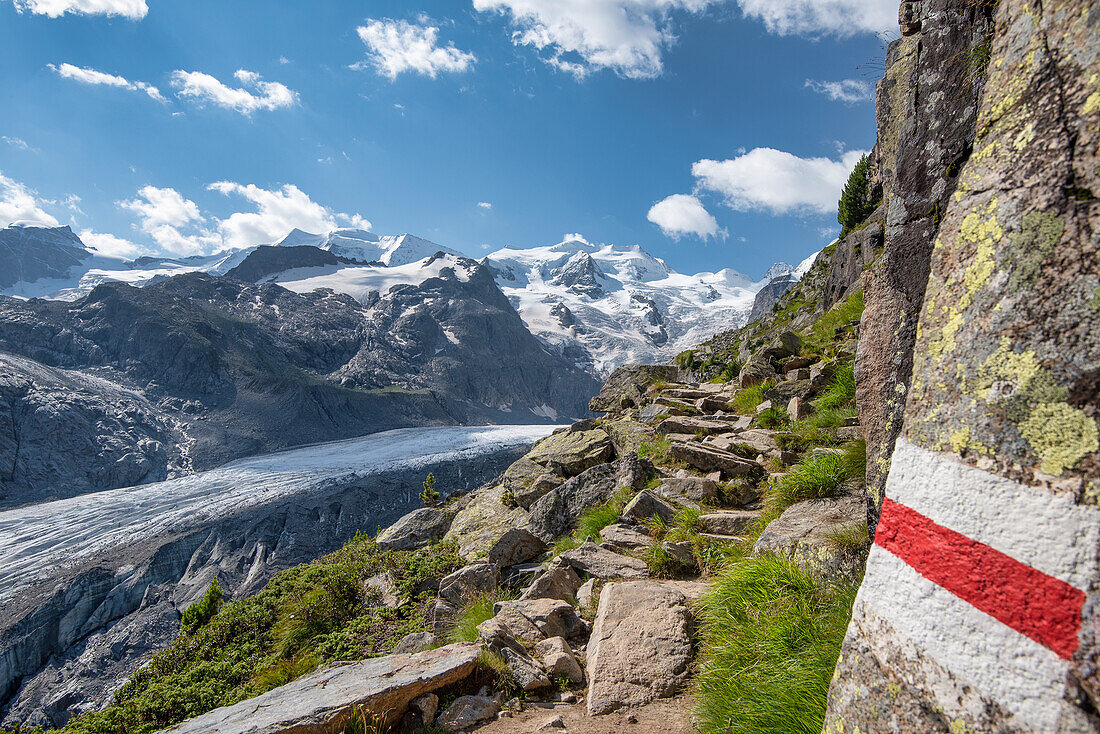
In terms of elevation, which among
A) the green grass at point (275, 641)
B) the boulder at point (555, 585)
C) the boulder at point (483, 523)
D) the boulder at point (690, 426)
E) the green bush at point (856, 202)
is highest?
the green bush at point (856, 202)

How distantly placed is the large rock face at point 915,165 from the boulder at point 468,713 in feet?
10.6

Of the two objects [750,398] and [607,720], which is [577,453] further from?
[607,720]

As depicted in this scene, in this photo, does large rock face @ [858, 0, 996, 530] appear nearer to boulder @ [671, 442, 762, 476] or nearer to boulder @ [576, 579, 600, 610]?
boulder @ [576, 579, 600, 610]

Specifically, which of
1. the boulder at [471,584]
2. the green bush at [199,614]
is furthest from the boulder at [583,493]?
the green bush at [199,614]

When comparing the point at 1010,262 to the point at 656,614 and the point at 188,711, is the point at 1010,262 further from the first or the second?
the point at 188,711

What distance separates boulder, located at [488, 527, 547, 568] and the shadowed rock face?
379 ft

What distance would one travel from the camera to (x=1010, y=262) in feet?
5.03

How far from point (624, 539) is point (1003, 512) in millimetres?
5733

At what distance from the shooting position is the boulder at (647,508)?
283 inches

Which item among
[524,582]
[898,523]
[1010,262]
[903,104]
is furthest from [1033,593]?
[524,582]

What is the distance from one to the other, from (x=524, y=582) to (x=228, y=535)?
59823 mm

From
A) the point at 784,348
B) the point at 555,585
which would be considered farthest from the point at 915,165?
the point at 784,348

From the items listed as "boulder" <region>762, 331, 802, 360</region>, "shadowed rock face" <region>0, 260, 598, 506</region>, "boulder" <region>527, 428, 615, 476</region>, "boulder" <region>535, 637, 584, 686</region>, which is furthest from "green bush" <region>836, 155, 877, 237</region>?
"shadowed rock face" <region>0, 260, 598, 506</region>

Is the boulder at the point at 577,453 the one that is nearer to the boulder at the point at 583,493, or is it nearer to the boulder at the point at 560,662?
the boulder at the point at 583,493
